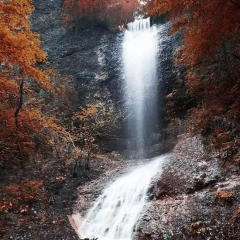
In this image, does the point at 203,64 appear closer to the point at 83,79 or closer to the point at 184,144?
the point at 184,144

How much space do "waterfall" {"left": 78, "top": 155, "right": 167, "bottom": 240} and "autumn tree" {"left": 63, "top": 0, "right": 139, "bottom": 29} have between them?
709 inches

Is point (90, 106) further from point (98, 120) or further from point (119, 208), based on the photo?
point (119, 208)

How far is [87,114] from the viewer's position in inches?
658

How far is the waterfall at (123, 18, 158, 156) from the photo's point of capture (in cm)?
1689

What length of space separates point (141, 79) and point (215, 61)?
6656 millimetres

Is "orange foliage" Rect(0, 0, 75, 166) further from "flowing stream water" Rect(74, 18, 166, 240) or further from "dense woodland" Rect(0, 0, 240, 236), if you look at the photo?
"flowing stream water" Rect(74, 18, 166, 240)

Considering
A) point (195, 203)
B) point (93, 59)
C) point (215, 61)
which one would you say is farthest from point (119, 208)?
point (93, 59)

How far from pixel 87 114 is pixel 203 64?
7188mm

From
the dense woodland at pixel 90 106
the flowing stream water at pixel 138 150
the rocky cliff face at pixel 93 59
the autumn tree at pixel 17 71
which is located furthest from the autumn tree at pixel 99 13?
the autumn tree at pixel 17 71

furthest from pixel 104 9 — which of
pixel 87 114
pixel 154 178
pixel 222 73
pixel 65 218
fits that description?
pixel 65 218

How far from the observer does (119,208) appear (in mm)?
9523

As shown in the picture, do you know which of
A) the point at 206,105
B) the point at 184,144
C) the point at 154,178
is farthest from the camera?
the point at 206,105

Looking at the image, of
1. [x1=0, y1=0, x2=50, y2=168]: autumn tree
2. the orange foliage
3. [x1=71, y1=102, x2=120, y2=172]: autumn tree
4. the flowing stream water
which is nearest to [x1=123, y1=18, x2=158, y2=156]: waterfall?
the flowing stream water

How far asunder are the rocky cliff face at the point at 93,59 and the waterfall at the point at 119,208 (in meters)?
5.17
